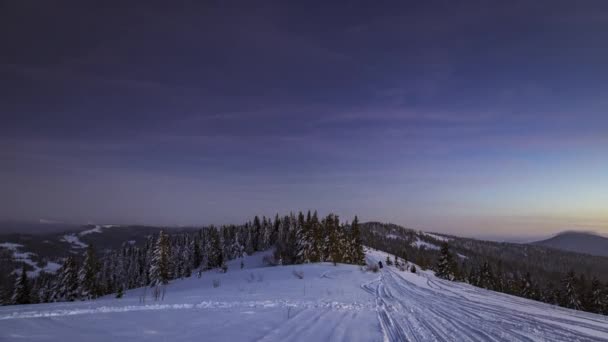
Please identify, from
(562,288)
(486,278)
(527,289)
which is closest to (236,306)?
(562,288)

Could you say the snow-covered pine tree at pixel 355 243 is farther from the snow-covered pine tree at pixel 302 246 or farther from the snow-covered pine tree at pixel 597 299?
the snow-covered pine tree at pixel 597 299

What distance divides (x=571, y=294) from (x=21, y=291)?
81.4 meters

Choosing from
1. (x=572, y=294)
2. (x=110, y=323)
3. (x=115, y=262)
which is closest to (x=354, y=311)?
(x=110, y=323)

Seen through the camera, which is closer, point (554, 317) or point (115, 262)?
point (554, 317)

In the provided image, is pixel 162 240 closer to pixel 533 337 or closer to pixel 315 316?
pixel 315 316

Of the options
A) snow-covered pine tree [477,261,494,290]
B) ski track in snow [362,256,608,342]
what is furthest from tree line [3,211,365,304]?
snow-covered pine tree [477,261,494,290]

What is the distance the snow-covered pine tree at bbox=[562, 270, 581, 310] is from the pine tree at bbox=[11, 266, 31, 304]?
80170 mm

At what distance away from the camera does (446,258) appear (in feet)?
205

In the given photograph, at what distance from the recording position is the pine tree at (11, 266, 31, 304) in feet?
139

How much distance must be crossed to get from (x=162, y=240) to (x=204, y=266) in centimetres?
3611

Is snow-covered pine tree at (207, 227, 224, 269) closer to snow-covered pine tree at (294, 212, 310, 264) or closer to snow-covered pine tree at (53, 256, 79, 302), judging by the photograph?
snow-covered pine tree at (294, 212, 310, 264)

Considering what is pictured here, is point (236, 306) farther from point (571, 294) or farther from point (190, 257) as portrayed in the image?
point (190, 257)

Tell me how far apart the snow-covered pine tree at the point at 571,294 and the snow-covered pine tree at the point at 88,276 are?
237 feet

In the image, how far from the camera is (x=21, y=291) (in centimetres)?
4291
